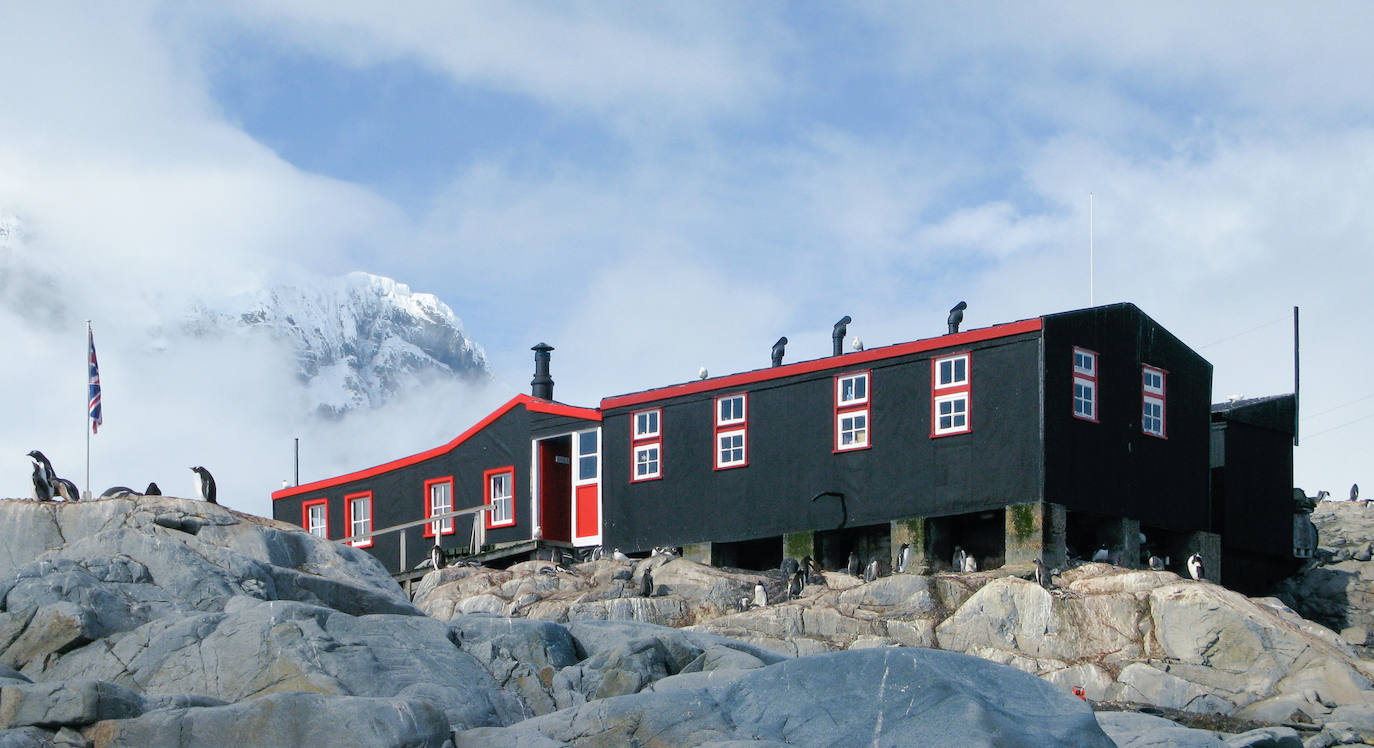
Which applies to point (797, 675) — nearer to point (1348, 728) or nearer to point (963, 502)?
point (1348, 728)

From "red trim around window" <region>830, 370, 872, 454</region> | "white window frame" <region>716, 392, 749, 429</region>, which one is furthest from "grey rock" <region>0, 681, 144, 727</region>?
"white window frame" <region>716, 392, 749, 429</region>

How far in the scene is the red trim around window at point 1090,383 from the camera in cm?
3369

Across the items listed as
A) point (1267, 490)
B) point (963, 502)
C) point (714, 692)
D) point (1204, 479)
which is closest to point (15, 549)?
point (714, 692)

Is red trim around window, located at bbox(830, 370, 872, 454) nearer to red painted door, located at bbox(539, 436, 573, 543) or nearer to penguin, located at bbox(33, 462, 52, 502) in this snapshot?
red painted door, located at bbox(539, 436, 573, 543)

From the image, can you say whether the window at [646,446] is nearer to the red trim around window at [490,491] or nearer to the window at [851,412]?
the red trim around window at [490,491]

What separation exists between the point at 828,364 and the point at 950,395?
329 cm

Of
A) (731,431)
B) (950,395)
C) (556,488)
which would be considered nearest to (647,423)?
(731,431)

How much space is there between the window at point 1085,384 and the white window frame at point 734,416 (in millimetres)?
7838

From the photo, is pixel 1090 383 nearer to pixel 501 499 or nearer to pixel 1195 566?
pixel 1195 566

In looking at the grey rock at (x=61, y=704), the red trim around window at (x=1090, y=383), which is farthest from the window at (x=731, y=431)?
the grey rock at (x=61, y=704)

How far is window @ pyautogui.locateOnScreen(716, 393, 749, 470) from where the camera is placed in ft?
124

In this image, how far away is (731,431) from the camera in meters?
38.1

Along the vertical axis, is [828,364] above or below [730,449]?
Result: above

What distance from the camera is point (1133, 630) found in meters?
29.5
